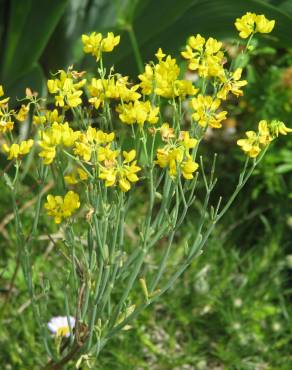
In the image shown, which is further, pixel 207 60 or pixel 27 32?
pixel 27 32

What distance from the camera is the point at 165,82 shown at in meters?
1.29

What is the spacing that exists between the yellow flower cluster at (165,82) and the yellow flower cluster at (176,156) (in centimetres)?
9

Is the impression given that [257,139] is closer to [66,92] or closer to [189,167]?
[189,167]

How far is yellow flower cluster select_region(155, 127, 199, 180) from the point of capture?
3.90ft

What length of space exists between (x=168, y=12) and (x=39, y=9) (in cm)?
42

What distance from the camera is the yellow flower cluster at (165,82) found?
4.23 feet

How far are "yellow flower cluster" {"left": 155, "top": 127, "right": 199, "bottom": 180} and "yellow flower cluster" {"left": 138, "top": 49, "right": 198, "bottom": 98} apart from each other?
92mm

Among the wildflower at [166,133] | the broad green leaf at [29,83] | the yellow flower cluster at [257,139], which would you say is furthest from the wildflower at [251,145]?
the broad green leaf at [29,83]

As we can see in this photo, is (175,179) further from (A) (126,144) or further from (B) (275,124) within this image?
(A) (126,144)

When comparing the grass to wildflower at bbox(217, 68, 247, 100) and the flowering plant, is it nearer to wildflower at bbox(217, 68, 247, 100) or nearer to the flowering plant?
the flowering plant

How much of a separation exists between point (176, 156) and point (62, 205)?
21 cm

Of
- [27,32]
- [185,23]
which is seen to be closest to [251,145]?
[185,23]

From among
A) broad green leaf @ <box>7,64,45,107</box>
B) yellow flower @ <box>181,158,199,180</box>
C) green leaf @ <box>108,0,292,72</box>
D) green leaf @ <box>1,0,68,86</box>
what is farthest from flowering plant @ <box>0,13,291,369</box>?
green leaf @ <box>1,0,68,86</box>

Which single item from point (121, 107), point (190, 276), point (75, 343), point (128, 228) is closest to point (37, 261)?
point (128, 228)
